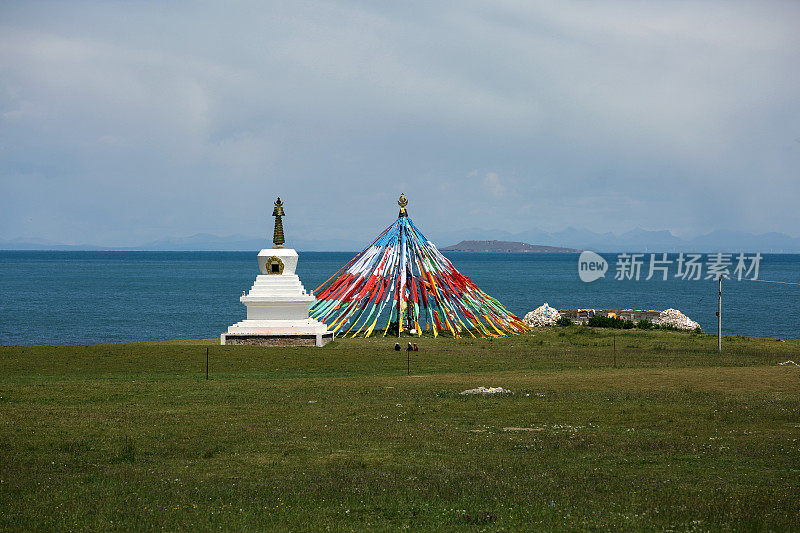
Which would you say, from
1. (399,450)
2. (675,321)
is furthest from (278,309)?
(675,321)

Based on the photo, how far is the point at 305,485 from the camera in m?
13.5

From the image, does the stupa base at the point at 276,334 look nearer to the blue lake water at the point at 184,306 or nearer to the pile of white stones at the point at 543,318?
the pile of white stones at the point at 543,318

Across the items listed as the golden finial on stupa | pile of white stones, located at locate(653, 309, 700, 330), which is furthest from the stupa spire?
pile of white stones, located at locate(653, 309, 700, 330)

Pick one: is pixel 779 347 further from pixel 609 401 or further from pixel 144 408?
pixel 144 408

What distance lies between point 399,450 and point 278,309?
2894 cm

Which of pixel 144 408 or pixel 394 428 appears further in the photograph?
pixel 144 408

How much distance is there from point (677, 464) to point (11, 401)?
1749 cm

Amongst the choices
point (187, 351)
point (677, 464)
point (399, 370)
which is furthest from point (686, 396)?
point (187, 351)

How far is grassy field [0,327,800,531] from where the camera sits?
12.0m

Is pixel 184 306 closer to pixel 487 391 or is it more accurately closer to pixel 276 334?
pixel 276 334

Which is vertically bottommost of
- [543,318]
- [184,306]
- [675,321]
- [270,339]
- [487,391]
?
[487,391]

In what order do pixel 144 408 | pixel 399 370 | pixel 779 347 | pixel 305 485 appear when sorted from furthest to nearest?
pixel 779 347, pixel 399 370, pixel 144 408, pixel 305 485

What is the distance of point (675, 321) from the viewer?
2331 inches

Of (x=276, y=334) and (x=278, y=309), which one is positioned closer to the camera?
(x=276, y=334)
